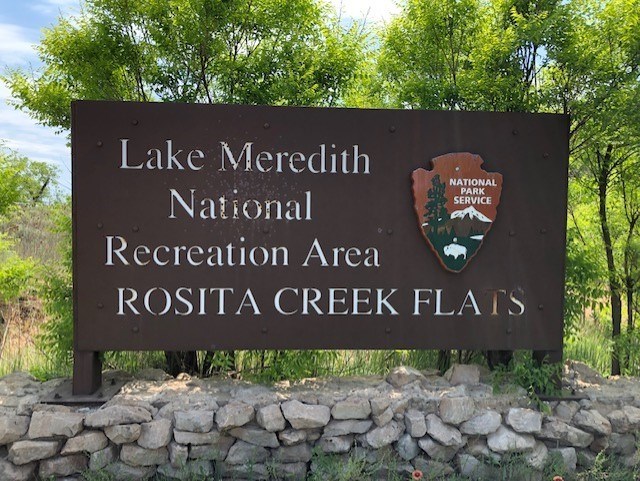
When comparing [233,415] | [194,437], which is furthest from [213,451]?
[233,415]

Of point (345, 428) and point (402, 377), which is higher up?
point (402, 377)

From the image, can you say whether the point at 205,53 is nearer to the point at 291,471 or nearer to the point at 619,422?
the point at 291,471

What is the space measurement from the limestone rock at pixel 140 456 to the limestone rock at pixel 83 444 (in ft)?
0.52

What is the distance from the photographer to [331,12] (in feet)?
15.7

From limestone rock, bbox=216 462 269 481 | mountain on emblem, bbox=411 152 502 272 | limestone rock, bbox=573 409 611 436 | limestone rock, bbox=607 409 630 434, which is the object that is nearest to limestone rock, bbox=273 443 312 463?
limestone rock, bbox=216 462 269 481

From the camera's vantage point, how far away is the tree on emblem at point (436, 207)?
146 inches

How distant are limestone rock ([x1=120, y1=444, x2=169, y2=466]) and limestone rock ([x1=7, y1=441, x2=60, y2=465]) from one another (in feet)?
1.44

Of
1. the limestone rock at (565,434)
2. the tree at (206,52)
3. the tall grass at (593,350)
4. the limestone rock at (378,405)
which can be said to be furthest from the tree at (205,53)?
the tall grass at (593,350)

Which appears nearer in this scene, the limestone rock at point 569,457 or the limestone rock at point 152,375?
the limestone rock at point 569,457

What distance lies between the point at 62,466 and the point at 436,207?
287 cm

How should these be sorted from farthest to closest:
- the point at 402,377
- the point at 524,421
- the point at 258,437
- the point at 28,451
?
1. the point at 402,377
2. the point at 524,421
3. the point at 258,437
4. the point at 28,451

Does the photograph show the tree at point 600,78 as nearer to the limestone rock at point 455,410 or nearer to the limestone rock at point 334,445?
the limestone rock at point 455,410

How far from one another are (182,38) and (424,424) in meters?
3.36

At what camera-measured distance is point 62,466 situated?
3.51 metres
